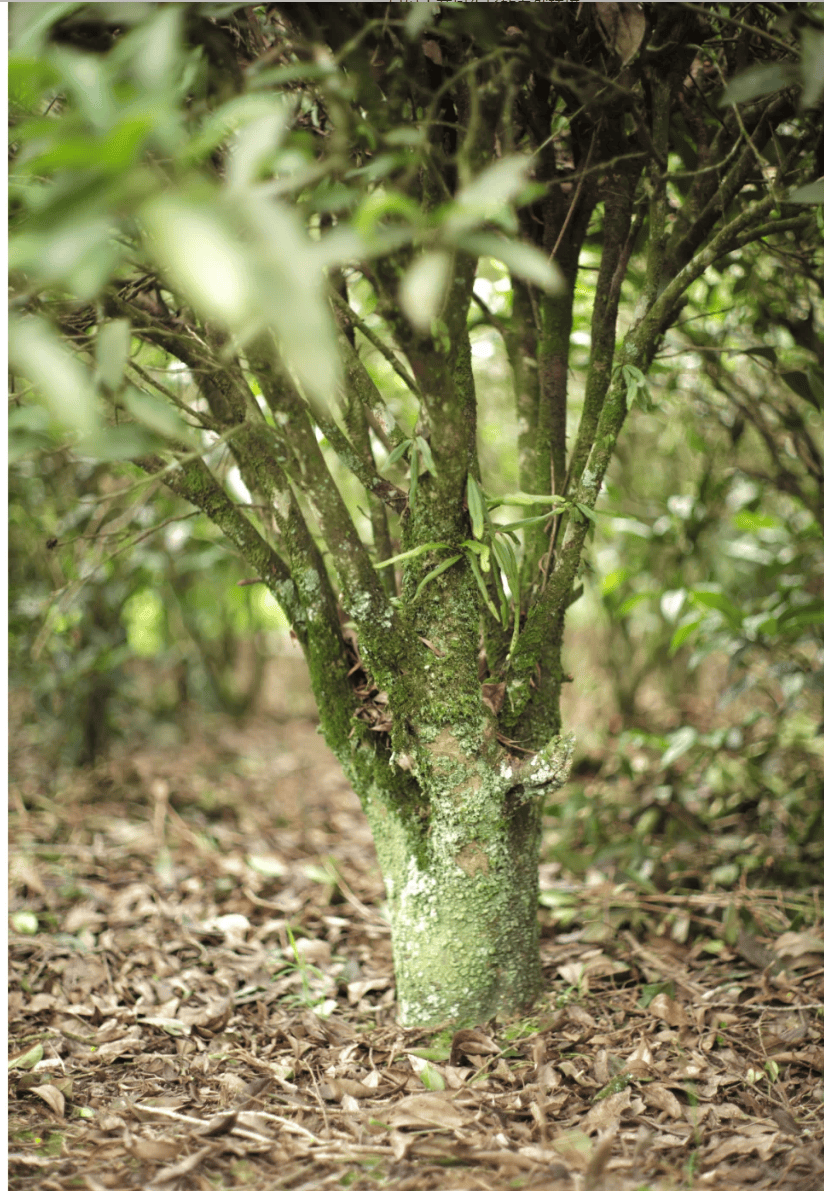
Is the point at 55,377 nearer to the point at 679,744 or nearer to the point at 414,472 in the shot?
the point at 414,472

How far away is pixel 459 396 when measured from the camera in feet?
3.37

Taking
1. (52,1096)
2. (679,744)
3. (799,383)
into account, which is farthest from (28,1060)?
(799,383)

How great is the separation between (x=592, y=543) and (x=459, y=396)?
68 cm

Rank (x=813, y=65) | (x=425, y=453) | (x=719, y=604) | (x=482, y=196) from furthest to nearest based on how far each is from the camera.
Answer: (x=719, y=604), (x=425, y=453), (x=813, y=65), (x=482, y=196)

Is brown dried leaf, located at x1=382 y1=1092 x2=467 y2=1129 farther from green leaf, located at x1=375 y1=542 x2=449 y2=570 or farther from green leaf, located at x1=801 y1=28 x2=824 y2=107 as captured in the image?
green leaf, located at x1=801 y1=28 x2=824 y2=107

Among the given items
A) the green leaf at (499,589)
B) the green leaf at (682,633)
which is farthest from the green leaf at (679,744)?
the green leaf at (499,589)

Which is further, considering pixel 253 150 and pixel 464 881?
pixel 464 881

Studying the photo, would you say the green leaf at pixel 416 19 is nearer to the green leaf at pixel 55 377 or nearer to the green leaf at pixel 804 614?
the green leaf at pixel 55 377

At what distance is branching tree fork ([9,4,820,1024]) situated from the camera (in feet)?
3.08

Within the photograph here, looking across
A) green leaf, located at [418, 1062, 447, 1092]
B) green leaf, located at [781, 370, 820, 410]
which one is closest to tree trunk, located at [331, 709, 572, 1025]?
green leaf, located at [418, 1062, 447, 1092]

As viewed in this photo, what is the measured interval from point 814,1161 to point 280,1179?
25.6 inches

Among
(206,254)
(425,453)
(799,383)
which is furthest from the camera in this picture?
(799,383)

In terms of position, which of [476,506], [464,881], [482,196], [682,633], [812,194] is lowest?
[464,881]

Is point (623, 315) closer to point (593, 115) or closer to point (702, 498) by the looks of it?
point (702, 498)
